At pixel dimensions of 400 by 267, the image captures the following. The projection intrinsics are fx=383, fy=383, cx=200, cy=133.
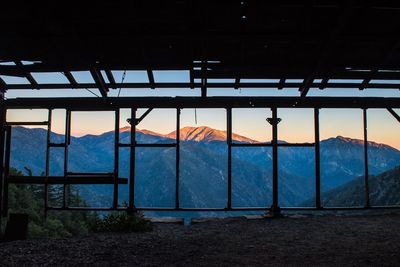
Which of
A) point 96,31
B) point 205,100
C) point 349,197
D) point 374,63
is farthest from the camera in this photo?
point 349,197

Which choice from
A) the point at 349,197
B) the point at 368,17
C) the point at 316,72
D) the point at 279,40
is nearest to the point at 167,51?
the point at 279,40

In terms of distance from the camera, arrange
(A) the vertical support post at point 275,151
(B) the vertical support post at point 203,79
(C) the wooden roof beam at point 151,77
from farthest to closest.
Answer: (A) the vertical support post at point 275,151, (C) the wooden roof beam at point 151,77, (B) the vertical support post at point 203,79

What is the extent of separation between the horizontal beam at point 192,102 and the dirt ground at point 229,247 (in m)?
3.85

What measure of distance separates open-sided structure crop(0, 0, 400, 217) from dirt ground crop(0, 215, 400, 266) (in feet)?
10.1

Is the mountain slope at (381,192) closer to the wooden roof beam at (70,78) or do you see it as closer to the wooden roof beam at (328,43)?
the wooden roof beam at (328,43)

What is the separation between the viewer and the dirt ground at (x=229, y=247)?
21.1 ft

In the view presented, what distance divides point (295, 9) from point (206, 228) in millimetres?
6065

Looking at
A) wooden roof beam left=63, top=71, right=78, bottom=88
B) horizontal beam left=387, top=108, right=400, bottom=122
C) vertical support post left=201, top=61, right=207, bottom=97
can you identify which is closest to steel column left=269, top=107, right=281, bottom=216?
vertical support post left=201, top=61, right=207, bottom=97

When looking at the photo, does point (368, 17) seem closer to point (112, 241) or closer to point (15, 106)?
point (112, 241)

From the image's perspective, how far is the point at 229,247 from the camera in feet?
25.2

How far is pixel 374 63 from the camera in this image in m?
9.85

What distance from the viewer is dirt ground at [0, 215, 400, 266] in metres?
6.43

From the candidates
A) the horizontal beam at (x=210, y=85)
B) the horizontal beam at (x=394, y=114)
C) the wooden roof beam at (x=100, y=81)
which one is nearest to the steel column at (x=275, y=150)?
the horizontal beam at (x=210, y=85)

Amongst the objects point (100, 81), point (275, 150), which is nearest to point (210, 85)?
point (100, 81)
